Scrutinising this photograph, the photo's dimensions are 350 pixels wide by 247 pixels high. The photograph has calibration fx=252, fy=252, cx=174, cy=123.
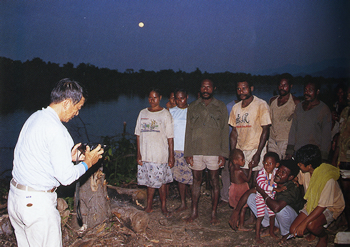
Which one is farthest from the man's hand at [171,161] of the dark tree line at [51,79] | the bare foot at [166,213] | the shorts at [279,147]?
the dark tree line at [51,79]

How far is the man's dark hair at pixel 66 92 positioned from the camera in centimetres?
198

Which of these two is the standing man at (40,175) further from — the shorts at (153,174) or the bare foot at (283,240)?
the bare foot at (283,240)

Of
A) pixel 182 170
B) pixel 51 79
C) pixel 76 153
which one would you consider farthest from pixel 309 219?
pixel 51 79

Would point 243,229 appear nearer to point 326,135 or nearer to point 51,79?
point 326,135

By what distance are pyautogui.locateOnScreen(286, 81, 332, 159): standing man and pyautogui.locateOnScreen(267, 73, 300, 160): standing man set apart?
0.44 ft

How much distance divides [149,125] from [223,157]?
1.20 metres

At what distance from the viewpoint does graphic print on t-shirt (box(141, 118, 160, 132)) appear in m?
3.81

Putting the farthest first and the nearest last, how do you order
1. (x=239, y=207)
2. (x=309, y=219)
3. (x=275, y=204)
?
(x=239, y=207), (x=275, y=204), (x=309, y=219)

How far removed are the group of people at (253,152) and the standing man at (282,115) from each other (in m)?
0.01

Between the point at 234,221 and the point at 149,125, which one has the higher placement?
the point at 149,125

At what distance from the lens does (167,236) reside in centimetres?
335

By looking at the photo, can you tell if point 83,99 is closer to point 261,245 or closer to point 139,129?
point 139,129

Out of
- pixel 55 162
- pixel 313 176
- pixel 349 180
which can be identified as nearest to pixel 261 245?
pixel 313 176

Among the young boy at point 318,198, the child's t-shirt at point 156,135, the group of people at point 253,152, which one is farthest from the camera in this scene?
the child's t-shirt at point 156,135
